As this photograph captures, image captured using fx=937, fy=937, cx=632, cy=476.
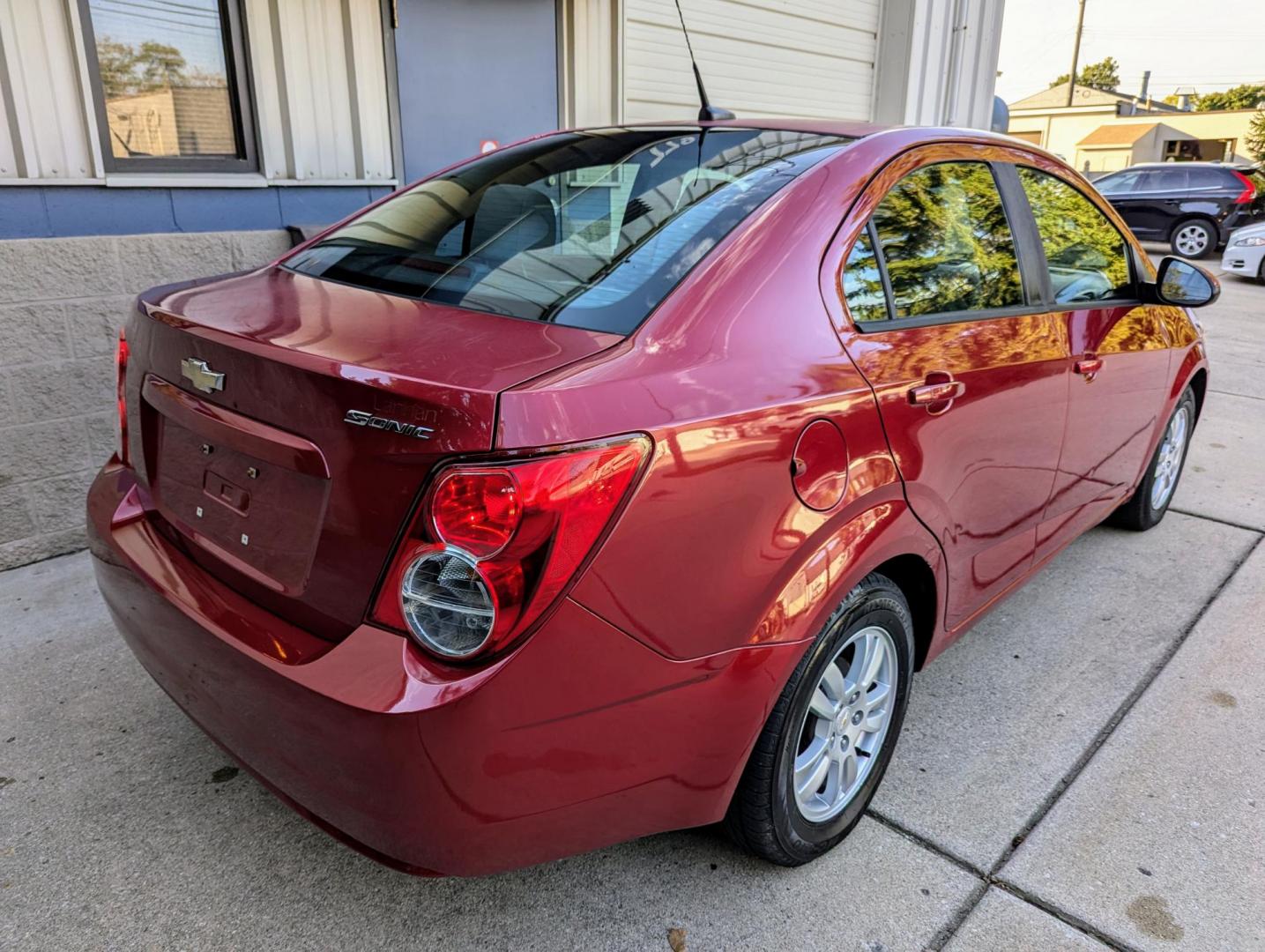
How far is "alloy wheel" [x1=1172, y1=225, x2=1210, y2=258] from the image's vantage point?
1692 cm

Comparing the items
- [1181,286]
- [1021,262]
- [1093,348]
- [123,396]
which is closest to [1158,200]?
[1181,286]

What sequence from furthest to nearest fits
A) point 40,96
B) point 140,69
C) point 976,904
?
point 140,69
point 40,96
point 976,904

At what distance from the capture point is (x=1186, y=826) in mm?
2379

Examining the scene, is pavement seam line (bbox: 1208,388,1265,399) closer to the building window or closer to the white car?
the building window

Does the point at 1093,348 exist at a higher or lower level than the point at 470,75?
lower

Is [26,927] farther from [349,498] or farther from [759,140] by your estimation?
[759,140]

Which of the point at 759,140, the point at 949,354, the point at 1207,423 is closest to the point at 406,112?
the point at 759,140

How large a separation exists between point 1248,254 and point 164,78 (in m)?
14.8

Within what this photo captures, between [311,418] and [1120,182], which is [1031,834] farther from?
[1120,182]

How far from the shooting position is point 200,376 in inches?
73.8

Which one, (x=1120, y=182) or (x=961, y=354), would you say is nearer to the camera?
(x=961, y=354)

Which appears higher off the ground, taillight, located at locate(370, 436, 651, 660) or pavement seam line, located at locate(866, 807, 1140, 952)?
taillight, located at locate(370, 436, 651, 660)

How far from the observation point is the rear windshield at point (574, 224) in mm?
1901

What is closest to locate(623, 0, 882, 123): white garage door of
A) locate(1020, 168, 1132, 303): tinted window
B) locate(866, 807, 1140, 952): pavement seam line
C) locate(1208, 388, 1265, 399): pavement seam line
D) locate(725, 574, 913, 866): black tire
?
locate(1020, 168, 1132, 303): tinted window
